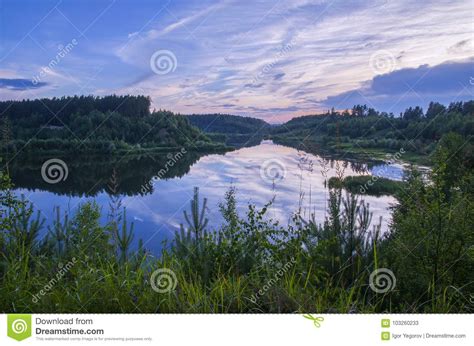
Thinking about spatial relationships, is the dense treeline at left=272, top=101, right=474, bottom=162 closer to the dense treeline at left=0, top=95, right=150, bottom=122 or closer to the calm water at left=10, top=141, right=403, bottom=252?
the calm water at left=10, top=141, right=403, bottom=252

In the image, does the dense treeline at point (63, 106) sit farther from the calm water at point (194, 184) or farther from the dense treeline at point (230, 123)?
the dense treeline at point (230, 123)

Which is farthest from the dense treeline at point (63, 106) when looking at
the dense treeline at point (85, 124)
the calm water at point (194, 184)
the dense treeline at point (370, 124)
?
the dense treeline at point (370, 124)

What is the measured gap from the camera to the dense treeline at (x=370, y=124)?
393 cm

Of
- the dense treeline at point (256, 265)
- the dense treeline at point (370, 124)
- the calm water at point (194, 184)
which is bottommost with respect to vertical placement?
the dense treeline at point (256, 265)

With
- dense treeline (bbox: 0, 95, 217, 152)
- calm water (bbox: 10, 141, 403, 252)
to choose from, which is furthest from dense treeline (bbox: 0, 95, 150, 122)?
calm water (bbox: 10, 141, 403, 252)

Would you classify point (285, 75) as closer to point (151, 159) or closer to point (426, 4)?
point (426, 4)

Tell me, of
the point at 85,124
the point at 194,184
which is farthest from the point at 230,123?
the point at 85,124

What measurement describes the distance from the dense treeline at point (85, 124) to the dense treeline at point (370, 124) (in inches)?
60.2

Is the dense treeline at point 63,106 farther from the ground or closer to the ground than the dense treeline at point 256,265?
farther from the ground

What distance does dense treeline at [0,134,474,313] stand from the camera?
2393 millimetres

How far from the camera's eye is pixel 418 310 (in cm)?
266

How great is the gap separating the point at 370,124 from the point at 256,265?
8.19ft

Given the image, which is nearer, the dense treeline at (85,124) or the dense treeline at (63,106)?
the dense treeline at (63,106)

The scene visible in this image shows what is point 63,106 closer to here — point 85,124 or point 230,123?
point 85,124
